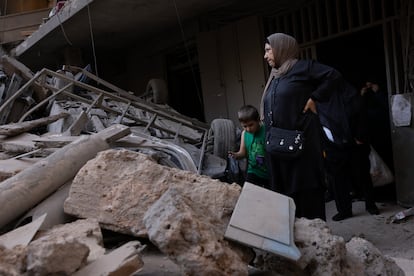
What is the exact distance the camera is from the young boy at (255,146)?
4602mm

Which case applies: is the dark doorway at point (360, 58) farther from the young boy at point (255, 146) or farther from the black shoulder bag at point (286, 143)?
the black shoulder bag at point (286, 143)

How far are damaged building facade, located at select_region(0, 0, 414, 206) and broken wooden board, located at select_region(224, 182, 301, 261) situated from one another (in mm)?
3837

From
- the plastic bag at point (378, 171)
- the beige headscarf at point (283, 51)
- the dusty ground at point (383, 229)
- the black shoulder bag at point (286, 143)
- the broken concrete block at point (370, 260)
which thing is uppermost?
the beige headscarf at point (283, 51)

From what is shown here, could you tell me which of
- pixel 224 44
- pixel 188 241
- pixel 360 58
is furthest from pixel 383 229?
pixel 360 58

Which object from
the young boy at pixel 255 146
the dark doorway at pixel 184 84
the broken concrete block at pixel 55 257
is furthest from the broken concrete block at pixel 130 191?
the dark doorway at pixel 184 84

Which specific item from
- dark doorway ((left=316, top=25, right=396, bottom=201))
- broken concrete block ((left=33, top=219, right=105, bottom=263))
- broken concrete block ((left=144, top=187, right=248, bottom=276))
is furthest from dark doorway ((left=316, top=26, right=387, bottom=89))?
broken concrete block ((left=144, top=187, right=248, bottom=276))

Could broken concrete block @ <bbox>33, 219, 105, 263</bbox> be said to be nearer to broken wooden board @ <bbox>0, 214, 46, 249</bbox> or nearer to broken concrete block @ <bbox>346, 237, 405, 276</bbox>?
broken wooden board @ <bbox>0, 214, 46, 249</bbox>

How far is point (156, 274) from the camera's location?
9.50 feet

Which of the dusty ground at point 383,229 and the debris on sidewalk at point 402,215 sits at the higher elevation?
the debris on sidewalk at point 402,215

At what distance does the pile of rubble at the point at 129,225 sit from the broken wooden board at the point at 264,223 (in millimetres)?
62

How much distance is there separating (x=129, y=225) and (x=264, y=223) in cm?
74

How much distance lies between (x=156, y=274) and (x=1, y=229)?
99 centimetres

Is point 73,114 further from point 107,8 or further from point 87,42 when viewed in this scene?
point 87,42

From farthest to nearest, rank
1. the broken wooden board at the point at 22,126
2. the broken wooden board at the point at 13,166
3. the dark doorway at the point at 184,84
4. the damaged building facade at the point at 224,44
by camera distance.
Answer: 1. the dark doorway at the point at 184,84
2. the damaged building facade at the point at 224,44
3. the broken wooden board at the point at 22,126
4. the broken wooden board at the point at 13,166
